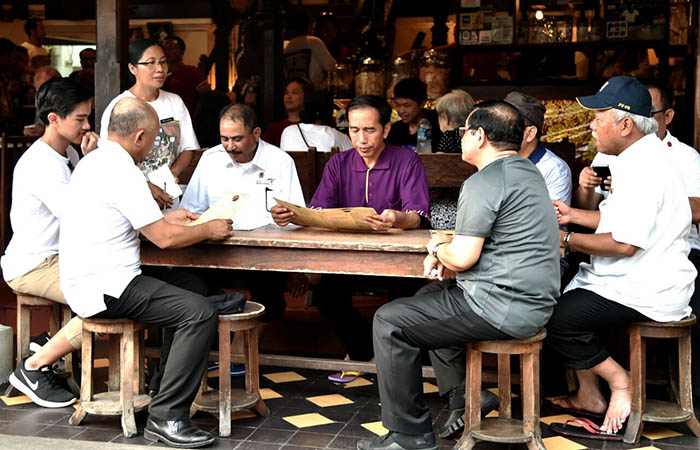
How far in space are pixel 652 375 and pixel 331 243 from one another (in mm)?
1987

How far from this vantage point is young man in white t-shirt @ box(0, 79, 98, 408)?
179 inches

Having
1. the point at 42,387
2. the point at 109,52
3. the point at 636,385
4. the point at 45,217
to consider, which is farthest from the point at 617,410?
the point at 109,52

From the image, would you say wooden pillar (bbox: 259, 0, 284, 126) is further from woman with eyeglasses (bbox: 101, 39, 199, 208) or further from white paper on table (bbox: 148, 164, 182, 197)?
white paper on table (bbox: 148, 164, 182, 197)

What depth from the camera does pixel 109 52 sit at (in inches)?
217

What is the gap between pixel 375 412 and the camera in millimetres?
4520

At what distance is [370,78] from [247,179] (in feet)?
9.72

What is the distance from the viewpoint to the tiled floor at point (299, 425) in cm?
407

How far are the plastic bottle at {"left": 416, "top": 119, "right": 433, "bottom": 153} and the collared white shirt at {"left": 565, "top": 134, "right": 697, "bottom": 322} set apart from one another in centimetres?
216

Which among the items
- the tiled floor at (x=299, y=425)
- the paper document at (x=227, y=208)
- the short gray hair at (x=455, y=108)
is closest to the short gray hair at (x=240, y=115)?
the paper document at (x=227, y=208)

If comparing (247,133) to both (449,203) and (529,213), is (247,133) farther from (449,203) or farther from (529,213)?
(529,213)

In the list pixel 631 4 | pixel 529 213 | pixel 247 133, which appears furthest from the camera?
pixel 631 4

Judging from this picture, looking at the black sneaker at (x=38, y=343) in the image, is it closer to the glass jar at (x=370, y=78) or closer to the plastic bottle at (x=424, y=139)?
the plastic bottle at (x=424, y=139)

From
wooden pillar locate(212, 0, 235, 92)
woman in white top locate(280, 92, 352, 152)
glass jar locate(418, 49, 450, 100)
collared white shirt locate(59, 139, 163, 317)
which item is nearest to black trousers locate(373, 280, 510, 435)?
collared white shirt locate(59, 139, 163, 317)

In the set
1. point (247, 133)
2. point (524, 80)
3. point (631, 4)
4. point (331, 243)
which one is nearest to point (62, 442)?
point (331, 243)
